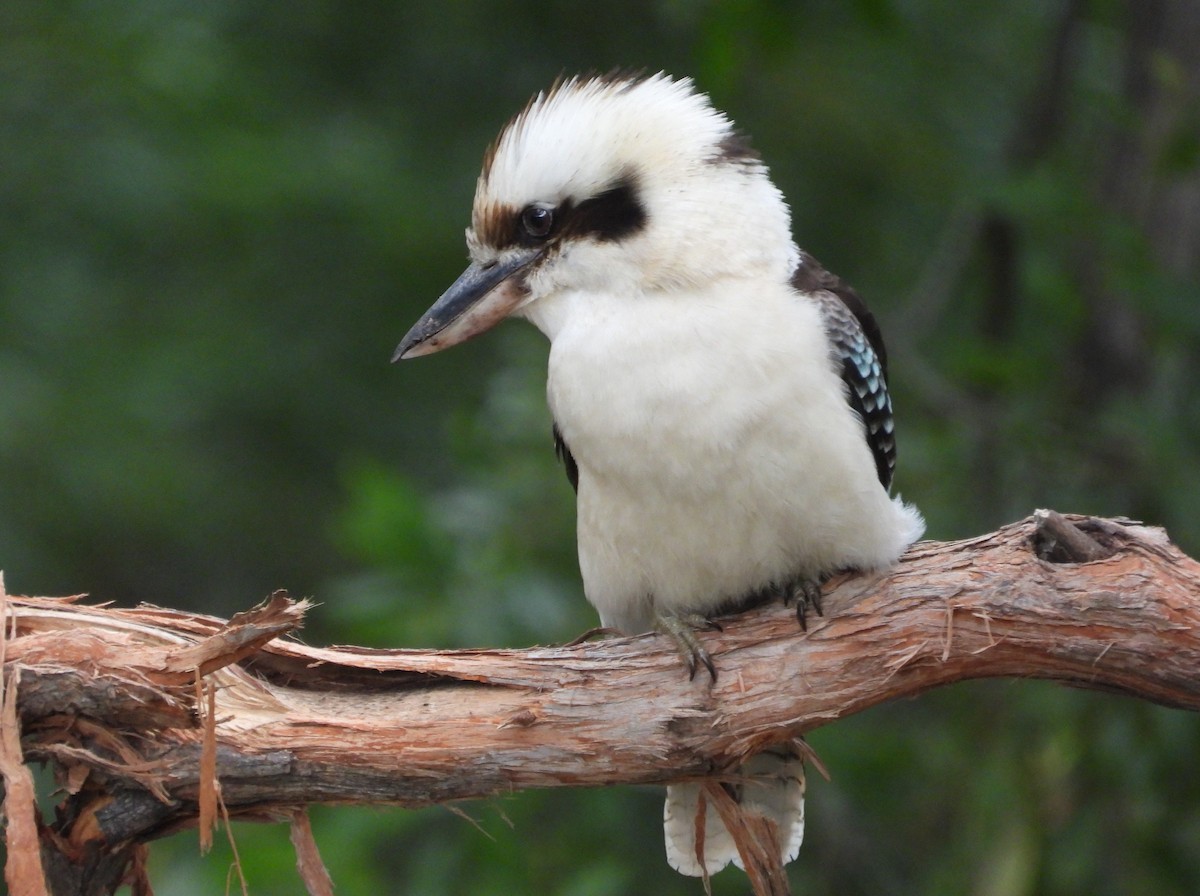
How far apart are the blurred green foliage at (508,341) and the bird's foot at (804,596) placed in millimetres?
1426

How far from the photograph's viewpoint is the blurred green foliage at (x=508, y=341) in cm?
439

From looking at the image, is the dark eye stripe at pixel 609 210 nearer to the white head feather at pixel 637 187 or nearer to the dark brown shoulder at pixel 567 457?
the white head feather at pixel 637 187

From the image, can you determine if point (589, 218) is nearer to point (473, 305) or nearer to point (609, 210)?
point (609, 210)

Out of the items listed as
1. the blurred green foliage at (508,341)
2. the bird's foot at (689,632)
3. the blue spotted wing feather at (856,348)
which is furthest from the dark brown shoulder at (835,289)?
the blurred green foliage at (508,341)

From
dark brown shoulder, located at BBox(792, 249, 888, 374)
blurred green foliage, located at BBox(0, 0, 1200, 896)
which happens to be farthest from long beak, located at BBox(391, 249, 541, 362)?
blurred green foliage, located at BBox(0, 0, 1200, 896)

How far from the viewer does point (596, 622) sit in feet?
15.1

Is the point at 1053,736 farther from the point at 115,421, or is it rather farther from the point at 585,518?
the point at 115,421

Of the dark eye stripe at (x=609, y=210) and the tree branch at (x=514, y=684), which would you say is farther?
the dark eye stripe at (x=609, y=210)

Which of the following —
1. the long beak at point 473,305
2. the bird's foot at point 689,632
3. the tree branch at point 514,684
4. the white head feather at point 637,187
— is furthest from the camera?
the long beak at point 473,305

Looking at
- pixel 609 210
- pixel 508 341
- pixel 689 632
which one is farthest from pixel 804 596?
pixel 508 341

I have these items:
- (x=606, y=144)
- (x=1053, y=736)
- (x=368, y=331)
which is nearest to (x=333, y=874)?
(x=1053, y=736)

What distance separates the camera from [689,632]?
9.56 feet

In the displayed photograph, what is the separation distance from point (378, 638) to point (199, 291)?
305 centimetres

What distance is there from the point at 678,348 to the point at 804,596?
1.68 feet
